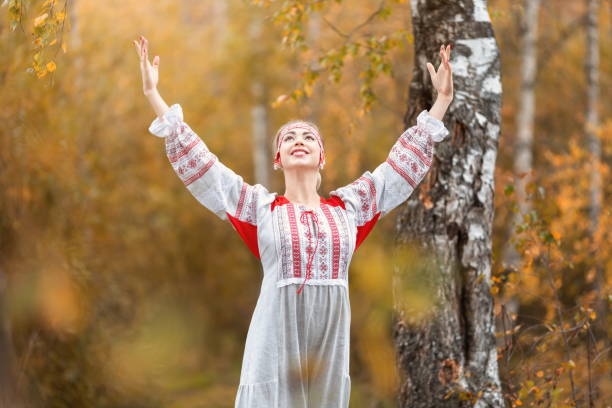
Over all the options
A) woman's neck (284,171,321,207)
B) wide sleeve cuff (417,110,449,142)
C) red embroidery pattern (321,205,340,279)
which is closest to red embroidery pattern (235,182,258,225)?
woman's neck (284,171,321,207)

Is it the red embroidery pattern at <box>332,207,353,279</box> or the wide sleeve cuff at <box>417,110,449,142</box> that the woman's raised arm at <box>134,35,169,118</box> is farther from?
the wide sleeve cuff at <box>417,110,449,142</box>

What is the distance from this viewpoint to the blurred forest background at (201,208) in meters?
4.45

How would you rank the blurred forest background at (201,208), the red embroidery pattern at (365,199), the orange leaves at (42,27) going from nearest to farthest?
the red embroidery pattern at (365,199) < the orange leaves at (42,27) < the blurred forest background at (201,208)

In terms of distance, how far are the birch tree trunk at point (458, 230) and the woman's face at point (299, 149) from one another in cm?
86

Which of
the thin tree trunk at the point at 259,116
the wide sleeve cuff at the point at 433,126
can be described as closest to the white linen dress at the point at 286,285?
the wide sleeve cuff at the point at 433,126

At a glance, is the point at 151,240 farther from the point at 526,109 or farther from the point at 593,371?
the point at 593,371

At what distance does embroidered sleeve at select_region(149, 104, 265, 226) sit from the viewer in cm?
280

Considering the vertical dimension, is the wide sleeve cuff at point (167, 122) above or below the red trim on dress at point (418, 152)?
above

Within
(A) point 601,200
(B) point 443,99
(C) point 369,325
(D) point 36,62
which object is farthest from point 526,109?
(D) point 36,62

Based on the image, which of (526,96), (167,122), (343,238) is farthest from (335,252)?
(526,96)

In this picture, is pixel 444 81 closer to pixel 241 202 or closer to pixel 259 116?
pixel 241 202

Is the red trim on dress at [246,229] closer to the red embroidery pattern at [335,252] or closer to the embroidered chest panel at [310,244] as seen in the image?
the embroidered chest panel at [310,244]

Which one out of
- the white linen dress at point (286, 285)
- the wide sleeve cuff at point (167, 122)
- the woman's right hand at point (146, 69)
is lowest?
the white linen dress at point (286, 285)

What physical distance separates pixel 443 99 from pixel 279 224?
0.81m
